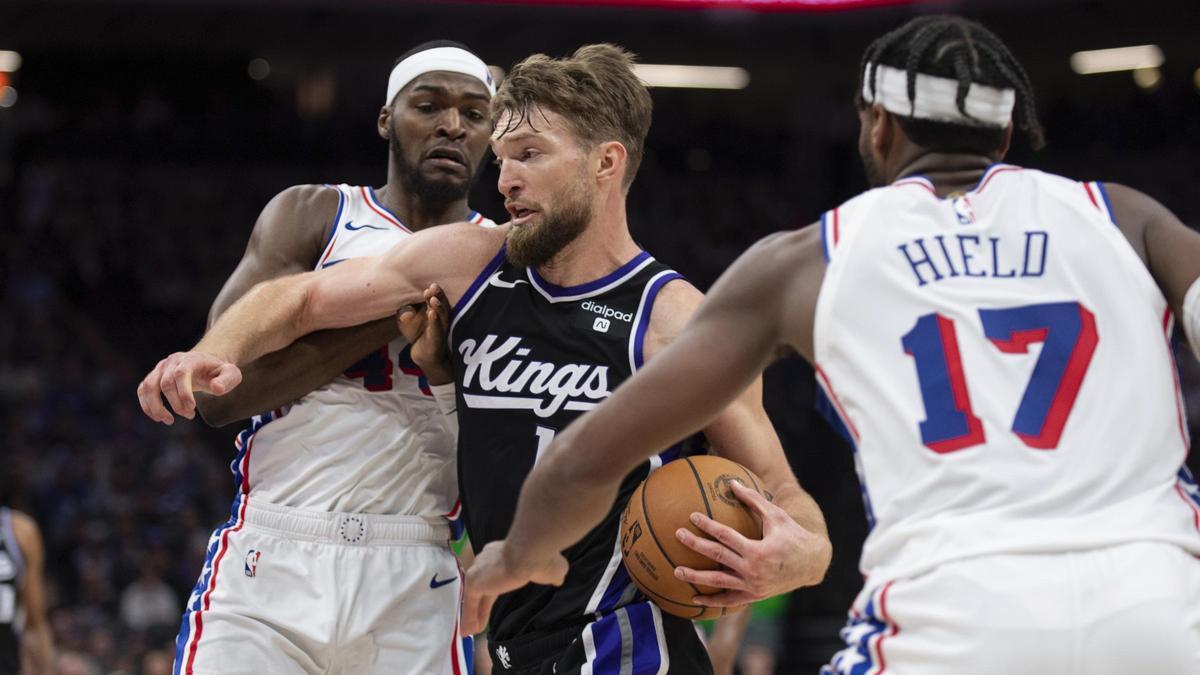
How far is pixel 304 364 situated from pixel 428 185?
887 mm

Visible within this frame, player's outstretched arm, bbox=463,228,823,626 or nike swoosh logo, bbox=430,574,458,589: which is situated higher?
player's outstretched arm, bbox=463,228,823,626

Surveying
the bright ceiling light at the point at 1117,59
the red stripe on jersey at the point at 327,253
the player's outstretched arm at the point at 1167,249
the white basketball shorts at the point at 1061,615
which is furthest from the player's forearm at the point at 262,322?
the bright ceiling light at the point at 1117,59

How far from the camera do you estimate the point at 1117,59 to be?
22844mm

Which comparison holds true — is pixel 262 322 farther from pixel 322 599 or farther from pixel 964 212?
pixel 964 212

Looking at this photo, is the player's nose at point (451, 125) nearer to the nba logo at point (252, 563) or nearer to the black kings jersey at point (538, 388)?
the black kings jersey at point (538, 388)

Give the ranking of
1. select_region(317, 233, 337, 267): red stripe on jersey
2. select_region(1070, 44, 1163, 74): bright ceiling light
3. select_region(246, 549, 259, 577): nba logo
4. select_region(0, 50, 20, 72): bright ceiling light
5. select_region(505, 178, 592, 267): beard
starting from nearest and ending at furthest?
select_region(505, 178, 592, 267): beard → select_region(246, 549, 259, 577): nba logo → select_region(317, 233, 337, 267): red stripe on jersey → select_region(0, 50, 20, 72): bright ceiling light → select_region(1070, 44, 1163, 74): bright ceiling light

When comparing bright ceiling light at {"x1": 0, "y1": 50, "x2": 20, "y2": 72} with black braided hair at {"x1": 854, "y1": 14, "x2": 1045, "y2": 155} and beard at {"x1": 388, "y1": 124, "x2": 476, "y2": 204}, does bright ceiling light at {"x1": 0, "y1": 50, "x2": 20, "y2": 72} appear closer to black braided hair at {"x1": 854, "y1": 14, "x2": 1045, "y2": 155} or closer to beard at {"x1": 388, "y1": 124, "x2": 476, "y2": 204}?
beard at {"x1": 388, "y1": 124, "x2": 476, "y2": 204}

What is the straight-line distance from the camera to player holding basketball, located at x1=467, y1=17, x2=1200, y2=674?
8.63 ft

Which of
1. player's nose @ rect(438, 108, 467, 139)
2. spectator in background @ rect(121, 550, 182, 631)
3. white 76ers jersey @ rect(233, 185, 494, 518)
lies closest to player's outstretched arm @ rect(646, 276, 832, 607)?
white 76ers jersey @ rect(233, 185, 494, 518)

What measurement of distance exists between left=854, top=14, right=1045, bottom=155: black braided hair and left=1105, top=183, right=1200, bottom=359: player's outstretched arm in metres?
0.32

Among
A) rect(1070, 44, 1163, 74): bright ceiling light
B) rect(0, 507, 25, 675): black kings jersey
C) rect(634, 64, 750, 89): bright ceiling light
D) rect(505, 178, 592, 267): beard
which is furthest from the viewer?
rect(634, 64, 750, 89): bright ceiling light

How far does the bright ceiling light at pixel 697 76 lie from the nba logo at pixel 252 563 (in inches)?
762

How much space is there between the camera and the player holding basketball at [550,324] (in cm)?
411

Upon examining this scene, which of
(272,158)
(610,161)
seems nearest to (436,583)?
(610,161)
